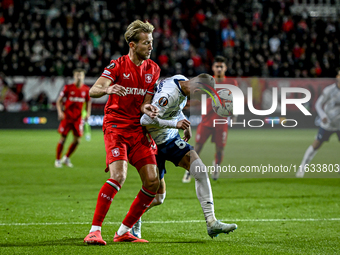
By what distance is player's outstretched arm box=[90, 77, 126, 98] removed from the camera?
4.61 meters

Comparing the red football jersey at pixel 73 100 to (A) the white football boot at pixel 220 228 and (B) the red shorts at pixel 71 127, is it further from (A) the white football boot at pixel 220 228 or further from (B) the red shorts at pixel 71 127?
(A) the white football boot at pixel 220 228

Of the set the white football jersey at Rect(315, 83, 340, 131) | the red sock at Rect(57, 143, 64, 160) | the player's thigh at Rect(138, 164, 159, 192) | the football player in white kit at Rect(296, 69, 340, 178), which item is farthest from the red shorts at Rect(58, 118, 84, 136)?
the player's thigh at Rect(138, 164, 159, 192)

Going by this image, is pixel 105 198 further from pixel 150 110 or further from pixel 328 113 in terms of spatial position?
pixel 328 113

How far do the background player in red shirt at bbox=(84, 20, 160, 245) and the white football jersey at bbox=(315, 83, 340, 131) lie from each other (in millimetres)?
5983

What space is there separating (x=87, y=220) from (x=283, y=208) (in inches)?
111

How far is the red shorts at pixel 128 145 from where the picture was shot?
4902 mm

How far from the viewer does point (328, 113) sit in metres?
10.4

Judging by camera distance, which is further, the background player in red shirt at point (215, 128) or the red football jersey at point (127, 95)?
the background player in red shirt at point (215, 128)

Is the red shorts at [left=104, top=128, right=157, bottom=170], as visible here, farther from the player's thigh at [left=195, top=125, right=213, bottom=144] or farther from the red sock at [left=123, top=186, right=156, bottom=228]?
the player's thigh at [left=195, top=125, right=213, bottom=144]

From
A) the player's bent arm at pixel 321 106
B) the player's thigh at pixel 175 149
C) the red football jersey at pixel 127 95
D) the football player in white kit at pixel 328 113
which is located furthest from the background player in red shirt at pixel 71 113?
the player's thigh at pixel 175 149

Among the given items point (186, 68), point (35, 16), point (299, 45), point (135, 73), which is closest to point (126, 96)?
point (135, 73)

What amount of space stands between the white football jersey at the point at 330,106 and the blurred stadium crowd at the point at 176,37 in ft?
47.5

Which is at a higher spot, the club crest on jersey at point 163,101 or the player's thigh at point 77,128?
the club crest on jersey at point 163,101

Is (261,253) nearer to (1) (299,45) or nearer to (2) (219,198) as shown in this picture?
(2) (219,198)
